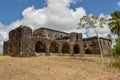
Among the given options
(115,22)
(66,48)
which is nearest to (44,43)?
(66,48)

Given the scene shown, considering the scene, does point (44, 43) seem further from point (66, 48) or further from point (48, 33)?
point (48, 33)

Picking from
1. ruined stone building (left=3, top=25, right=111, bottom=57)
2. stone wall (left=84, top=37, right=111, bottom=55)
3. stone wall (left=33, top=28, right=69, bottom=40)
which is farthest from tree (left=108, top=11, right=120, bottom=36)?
stone wall (left=33, top=28, right=69, bottom=40)

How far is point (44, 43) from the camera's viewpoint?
3669 centimetres

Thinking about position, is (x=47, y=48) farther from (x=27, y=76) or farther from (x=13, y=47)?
(x=27, y=76)

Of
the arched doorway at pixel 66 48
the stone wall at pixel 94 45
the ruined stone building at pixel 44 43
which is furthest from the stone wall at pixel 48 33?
the arched doorway at pixel 66 48

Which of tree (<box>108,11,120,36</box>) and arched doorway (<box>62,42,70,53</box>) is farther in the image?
arched doorway (<box>62,42,70,53</box>)

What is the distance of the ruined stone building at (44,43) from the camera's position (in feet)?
Result: 106

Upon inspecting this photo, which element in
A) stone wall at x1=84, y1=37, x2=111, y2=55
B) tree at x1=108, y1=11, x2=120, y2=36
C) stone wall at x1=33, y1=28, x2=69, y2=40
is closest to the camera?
tree at x1=108, y1=11, x2=120, y2=36

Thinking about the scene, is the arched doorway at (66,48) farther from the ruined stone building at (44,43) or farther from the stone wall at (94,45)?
the stone wall at (94,45)

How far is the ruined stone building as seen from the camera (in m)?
32.4

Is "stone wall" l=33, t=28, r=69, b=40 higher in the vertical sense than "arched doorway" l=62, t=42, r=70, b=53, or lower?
higher

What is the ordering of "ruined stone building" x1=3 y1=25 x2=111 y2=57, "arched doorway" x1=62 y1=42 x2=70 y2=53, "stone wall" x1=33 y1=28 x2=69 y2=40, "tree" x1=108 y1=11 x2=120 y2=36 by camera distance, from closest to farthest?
"ruined stone building" x1=3 y1=25 x2=111 y2=57 → "tree" x1=108 y1=11 x2=120 y2=36 → "arched doorway" x1=62 y1=42 x2=70 y2=53 → "stone wall" x1=33 y1=28 x2=69 y2=40

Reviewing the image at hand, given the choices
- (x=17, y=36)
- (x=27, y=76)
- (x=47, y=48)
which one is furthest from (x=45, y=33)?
(x=27, y=76)

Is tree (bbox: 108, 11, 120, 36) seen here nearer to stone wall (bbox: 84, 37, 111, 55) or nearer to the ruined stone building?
the ruined stone building
